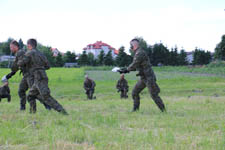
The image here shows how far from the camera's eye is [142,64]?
28.0 ft

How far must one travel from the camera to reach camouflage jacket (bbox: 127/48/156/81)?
8477mm

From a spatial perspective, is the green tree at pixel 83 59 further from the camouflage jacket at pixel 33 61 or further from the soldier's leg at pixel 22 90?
the camouflage jacket at pixel 33 61

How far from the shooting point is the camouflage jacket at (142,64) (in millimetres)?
8477

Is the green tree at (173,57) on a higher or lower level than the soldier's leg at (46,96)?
higher

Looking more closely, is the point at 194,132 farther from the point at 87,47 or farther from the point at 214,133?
the point at 87,47

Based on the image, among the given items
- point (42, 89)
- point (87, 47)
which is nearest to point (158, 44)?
point (87, 47)

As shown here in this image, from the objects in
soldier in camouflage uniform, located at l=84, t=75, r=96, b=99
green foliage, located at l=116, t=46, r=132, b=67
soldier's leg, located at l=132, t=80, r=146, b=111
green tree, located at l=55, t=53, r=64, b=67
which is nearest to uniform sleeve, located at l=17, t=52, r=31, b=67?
soldier's leg, located at l=132, t=80, r=146, b=111

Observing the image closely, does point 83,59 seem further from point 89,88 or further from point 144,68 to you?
point 144,68

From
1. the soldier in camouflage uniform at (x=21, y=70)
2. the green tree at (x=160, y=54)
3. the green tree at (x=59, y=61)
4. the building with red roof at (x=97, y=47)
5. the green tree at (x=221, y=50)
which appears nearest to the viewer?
the soldier in camouflage uniform at (x=21, y=70)

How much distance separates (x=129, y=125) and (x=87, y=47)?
158544 millimetres

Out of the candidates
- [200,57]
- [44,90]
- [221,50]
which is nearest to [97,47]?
[200,57]

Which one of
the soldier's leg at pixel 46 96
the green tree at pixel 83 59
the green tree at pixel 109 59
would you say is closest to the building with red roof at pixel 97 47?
the green tree at pixel 83 59

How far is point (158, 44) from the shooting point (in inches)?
3760

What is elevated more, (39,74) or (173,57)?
(173,57)
